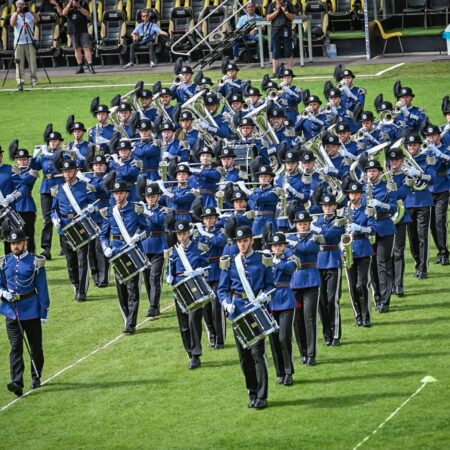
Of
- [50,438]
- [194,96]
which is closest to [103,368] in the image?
[50,438]

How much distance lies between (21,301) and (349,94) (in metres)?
10.1

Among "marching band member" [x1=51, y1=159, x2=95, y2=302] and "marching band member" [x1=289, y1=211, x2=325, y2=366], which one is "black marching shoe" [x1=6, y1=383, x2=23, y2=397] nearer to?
"marching band member" [x1=289, y1=211, x2=325, y2=366]

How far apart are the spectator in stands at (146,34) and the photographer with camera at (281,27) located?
4.63m

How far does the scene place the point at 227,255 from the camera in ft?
59.1

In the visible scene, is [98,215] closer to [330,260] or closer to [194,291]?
[194,291]

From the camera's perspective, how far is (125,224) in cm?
2083

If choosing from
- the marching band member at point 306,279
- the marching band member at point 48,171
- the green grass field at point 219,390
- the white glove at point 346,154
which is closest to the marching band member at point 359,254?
the green grass field at point 219,390

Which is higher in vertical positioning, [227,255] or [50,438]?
[227,255]

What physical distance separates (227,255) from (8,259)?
2692 millimetres

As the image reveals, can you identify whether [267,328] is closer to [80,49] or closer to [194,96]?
[194,96]

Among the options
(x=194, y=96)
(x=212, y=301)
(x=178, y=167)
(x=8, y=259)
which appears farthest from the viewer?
(x=194, y=96)

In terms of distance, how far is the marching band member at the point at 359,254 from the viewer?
65.4 feet

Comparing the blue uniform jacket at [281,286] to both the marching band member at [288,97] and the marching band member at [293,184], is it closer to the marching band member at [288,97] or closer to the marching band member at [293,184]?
the marching band member at [293,184]

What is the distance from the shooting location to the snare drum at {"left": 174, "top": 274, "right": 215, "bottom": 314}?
18656 millimetres
